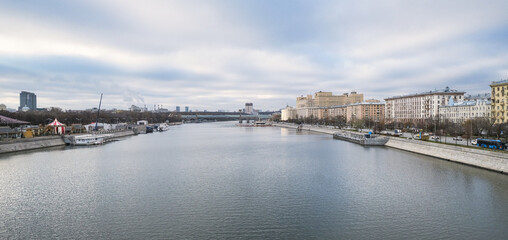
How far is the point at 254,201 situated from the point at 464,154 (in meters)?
15.9

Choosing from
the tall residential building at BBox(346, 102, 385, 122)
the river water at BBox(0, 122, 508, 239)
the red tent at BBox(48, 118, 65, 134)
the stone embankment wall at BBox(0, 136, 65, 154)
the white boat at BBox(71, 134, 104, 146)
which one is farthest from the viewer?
the tall residential building at BBox(346, 102, 385, 122)

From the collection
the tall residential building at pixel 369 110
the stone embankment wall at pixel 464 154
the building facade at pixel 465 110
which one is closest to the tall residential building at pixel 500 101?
the building facade at pixel 465 110

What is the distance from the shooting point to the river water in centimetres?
993

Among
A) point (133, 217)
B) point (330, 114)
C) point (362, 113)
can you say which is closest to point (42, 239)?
point (133, 217)

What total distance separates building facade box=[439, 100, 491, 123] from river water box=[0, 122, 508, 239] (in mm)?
34282

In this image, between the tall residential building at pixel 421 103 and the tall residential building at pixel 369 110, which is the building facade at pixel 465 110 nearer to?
the tall residential building at pixel 421 103

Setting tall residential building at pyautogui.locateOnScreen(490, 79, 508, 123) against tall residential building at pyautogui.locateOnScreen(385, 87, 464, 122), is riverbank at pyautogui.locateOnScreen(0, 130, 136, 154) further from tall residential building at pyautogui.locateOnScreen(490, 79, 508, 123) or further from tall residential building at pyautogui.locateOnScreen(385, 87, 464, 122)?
tall residential building at pyautogui.locateOnScreen(385, 87, 464, 122)

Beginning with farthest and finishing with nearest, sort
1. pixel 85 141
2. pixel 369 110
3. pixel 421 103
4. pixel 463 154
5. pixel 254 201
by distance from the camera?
1. pixel 369 110
2. pixel 421 103
3. pixel 85 141
4. pixel 463 154
5. pixel 254 201

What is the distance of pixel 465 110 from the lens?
52.2 metres

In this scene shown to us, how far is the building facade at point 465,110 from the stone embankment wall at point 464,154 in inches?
1023

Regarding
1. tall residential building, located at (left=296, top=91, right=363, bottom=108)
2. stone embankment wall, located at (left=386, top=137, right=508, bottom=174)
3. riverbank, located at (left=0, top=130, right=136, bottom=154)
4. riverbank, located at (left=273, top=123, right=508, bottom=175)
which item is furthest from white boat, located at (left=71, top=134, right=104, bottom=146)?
tall residential building, located at (left=296, top=91, right=363, bottom=108)

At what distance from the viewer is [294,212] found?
1155 centimetres

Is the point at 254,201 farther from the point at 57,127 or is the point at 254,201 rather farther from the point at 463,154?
the point at 57,127

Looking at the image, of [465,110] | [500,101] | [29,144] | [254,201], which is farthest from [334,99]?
[254,201]
